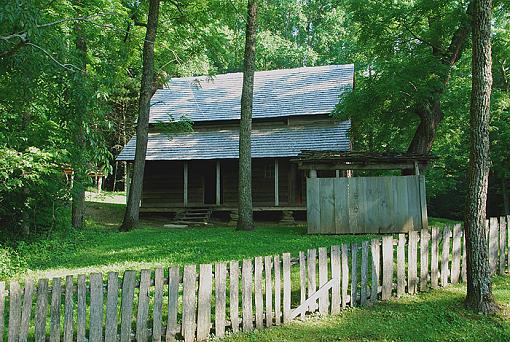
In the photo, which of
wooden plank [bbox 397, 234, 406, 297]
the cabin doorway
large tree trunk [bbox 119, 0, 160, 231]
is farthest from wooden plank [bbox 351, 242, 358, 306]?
the cabin doorway

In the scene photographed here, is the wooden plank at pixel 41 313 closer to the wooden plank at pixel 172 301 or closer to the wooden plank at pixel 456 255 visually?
the wooden plank at pixel 172 301

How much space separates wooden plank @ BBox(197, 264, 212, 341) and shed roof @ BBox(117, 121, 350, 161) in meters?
15.4

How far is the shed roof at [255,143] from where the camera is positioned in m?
21.2

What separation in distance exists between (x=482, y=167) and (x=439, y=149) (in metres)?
22.2

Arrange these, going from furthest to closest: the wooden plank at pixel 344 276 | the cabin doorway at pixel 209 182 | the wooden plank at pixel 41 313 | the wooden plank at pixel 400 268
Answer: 1. the cabin doorway at pixel 209 182
2. the wooden plank at pixel 400 268
3. the wooden plank at pixel 344 276
4. the wooden plank at pixel 41 313

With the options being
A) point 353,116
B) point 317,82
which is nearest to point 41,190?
point 353,116

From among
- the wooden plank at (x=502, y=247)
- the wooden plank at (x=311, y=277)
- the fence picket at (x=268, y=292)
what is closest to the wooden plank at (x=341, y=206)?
the wooden plank at (x=502, y=247)

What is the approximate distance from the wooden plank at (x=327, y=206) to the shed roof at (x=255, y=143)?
19.3 feet

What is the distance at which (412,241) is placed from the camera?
7746 mm

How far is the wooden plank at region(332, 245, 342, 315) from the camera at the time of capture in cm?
675

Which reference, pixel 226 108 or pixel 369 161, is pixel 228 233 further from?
pixel 226 108

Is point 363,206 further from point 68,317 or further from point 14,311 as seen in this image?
point 14,311

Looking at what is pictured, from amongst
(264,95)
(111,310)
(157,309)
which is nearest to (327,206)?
(157,309)

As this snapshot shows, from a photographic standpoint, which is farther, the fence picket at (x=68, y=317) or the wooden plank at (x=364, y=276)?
the wooden plank at (x=364, y=276)
